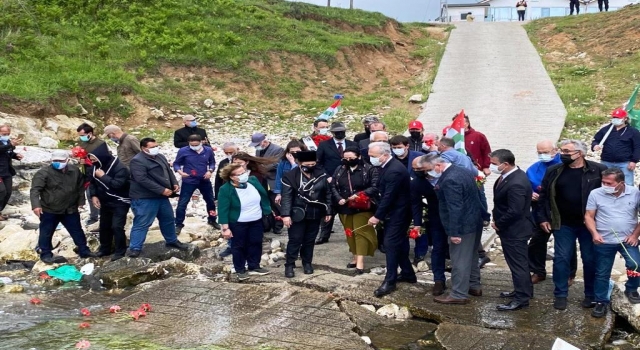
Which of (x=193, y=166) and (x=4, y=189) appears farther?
(x=4, y=189)

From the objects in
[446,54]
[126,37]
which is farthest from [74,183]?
[446,54]

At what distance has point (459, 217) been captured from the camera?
6797mm

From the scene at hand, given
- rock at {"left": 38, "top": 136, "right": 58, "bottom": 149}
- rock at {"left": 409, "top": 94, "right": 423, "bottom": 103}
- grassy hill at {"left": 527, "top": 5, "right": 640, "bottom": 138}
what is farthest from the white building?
rock at {"left": 38, "top": 136, "right": 58, "bottom": 149}

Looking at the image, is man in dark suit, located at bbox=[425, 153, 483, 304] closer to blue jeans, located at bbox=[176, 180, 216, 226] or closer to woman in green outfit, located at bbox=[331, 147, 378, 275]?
woman in green outfit, located at bbox=[331, 147, 378, 275]

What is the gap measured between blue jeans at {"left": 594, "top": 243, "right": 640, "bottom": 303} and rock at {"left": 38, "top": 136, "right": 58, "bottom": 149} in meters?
12.3

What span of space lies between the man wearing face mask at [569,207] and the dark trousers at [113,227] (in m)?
5.43

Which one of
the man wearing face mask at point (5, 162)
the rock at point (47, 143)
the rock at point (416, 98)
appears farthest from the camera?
the rock at point (416, 98)

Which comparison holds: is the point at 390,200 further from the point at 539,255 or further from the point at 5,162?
the point at 5,162

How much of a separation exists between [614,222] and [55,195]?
6762 mm

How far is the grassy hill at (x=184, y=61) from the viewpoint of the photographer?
1933 centimetres

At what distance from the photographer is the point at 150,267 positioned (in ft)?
28.0

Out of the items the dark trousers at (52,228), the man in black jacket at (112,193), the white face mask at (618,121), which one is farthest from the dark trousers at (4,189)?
the white face mask at (618,121)

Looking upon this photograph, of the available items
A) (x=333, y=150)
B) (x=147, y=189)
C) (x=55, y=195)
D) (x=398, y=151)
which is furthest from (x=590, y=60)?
(x=55, y=195)

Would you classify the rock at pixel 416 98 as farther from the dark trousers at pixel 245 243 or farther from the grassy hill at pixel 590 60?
the dark trousers at pixel 245 243
